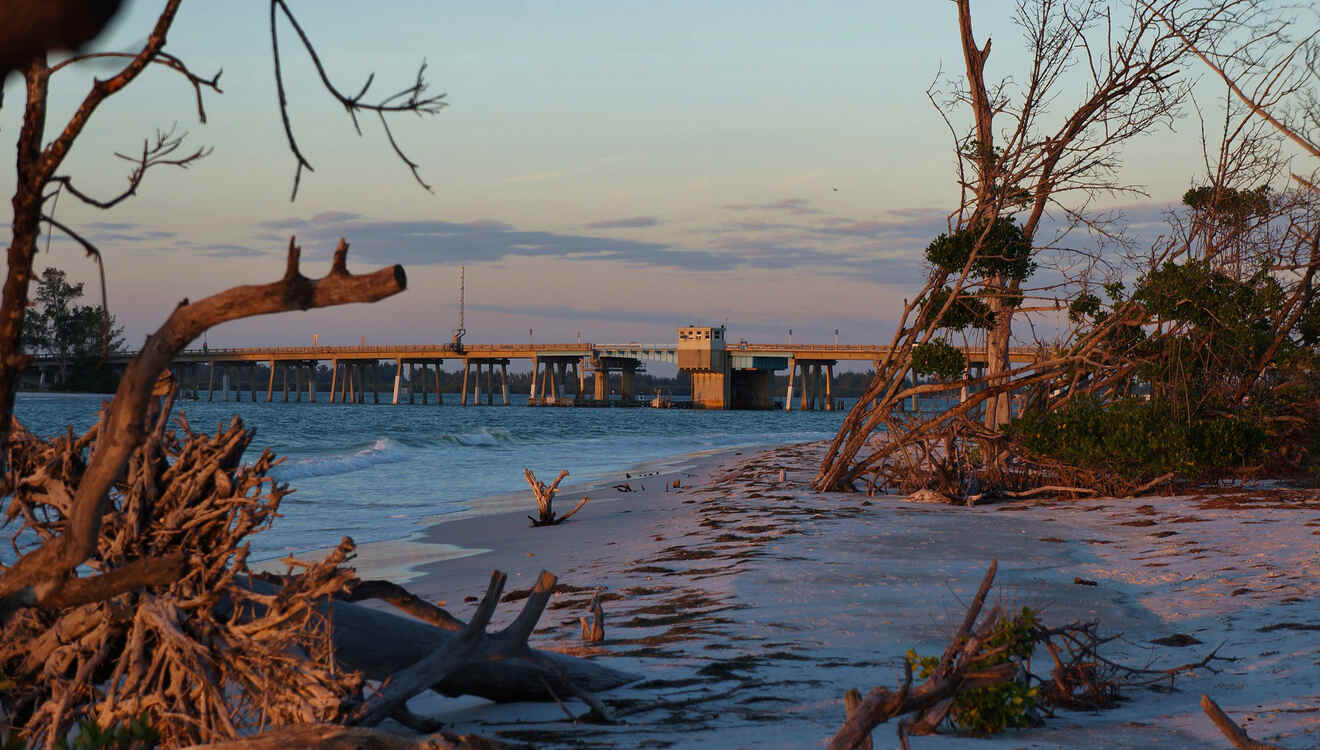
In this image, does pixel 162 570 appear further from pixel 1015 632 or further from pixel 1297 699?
pixel 1297 699

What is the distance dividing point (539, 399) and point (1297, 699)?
11890 cm

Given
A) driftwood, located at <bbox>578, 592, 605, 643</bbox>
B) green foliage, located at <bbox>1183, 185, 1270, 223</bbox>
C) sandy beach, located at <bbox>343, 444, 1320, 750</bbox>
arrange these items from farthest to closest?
green foliage, located at <bbox>1183, 185, 1270, 223</bbox> < driftwood, located at <bbox>578, 592, 605, 643</bbox> < sandy beach, located at <bbox>343, 444, 1320, 750</bbox>

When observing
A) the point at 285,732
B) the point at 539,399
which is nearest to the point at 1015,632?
the point at 285,732

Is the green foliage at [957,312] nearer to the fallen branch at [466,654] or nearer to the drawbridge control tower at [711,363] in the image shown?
the fallen branch at [466,654]

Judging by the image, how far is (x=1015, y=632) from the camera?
15.1 ft

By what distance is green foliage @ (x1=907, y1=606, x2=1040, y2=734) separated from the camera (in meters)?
4.44

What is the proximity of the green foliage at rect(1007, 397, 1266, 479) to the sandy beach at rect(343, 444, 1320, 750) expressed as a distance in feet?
2.03

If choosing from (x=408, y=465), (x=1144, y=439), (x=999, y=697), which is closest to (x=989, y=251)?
(x=1144, y=439)

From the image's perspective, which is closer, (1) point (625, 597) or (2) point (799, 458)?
(1) point (625, 597)

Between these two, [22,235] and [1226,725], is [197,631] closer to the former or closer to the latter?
[22,235]

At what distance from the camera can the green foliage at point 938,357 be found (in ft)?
49.4

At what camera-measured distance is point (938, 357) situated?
15.1 m

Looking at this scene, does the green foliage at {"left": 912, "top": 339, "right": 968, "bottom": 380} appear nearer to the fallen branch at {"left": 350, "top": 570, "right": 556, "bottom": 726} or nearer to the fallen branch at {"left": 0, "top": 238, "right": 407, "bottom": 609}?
the fallen branch at {"left": 350, "top": 570, "right": 556, "bottom": 726}

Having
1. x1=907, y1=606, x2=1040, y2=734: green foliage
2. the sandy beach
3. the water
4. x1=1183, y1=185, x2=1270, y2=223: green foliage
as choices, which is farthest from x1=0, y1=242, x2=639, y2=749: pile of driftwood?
x1=1183, y1=185, x2=1270, y2=223: green foliage
